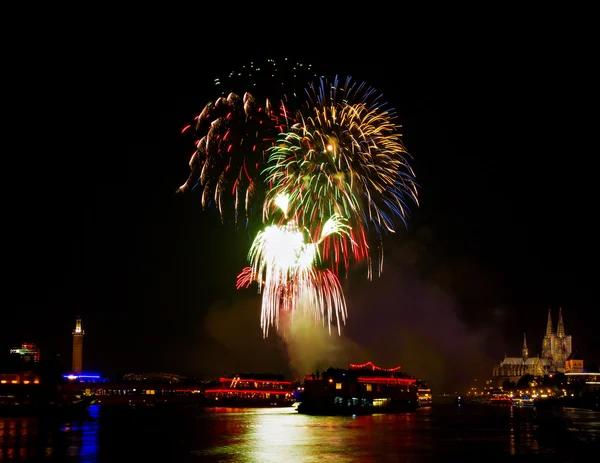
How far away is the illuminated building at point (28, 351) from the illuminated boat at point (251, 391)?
142 ft

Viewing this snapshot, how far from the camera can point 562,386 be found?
177 meters

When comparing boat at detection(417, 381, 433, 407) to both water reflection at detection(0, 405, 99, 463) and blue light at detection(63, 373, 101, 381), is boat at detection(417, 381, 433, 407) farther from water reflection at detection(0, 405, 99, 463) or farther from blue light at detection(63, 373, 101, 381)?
water reflection at detection(0, 405, 99, 463)

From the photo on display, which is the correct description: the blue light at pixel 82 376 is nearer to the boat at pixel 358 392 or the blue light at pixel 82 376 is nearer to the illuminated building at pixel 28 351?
the illuminated building at pixel 28 351

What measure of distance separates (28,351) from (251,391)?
5627 centimetres

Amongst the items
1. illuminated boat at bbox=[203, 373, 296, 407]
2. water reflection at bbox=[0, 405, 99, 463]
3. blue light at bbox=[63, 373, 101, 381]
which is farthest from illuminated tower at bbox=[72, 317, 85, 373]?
water reflection at bbox=[0, 405, 99, 463]

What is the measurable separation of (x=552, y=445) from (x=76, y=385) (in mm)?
150922

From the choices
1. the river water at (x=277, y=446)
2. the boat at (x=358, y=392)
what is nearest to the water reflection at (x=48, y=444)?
the river water at (x=277, y=446)

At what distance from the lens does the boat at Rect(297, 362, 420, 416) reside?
87062 millimetres

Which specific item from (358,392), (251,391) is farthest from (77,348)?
(358,392)

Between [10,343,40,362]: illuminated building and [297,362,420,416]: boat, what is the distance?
2996 inches

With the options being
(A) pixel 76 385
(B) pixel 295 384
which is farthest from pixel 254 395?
(A) pixel 76 385

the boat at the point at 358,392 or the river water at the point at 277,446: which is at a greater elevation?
the river water at the point at 277,446

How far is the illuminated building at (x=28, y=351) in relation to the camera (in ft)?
497

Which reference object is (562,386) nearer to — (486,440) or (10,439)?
(486,440)
